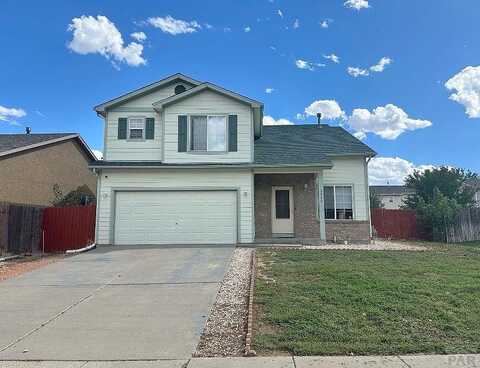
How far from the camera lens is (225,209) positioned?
14.8 metres

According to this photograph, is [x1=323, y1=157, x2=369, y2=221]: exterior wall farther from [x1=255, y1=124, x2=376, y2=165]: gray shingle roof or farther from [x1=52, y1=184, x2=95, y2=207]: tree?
[x1=52, y1=184, x2=95, y2=207]: tree

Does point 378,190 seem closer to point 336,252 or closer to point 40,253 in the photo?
point 336,252

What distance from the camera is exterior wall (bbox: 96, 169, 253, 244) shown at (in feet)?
48.0

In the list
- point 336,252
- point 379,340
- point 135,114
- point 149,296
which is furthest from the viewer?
point 135,114

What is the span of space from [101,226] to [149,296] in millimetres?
8140

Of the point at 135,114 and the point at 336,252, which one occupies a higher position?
the point at 135,114

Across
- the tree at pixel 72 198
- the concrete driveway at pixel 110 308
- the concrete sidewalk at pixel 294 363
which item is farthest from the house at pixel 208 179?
the concrete sidewalk at pixel 294 363

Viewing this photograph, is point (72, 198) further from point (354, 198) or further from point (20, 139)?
point (354, 198)

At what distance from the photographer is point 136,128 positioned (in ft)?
51.4

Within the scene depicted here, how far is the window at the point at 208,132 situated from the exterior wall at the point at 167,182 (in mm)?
1074

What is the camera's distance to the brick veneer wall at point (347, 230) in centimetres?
1630

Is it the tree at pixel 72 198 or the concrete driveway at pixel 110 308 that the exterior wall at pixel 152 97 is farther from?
the concrete driveway at pixel 110 308

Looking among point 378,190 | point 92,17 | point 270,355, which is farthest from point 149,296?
point 378,190

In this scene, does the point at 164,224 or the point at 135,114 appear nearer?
the point at 164,224
